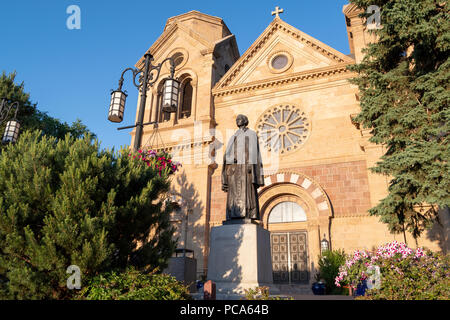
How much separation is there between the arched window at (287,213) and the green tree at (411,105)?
6.19 metres

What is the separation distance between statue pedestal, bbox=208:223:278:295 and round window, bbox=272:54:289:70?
15.1 meters

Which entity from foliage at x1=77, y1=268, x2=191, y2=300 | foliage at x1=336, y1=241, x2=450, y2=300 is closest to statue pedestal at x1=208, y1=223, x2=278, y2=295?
foliage at x1=77, y1=268, x2=191, y2=300

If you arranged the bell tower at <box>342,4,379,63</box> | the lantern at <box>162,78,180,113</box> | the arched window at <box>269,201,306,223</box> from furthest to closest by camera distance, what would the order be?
the bell tower at <box>342,4,379,63</box> → the arched window at <box>269,201,306,223</box> → the lantern at <box>162,78,180,113</box>

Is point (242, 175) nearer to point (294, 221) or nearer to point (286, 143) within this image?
point (294, 221)

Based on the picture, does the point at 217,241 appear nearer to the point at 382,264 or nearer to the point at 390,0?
the point at 382,264

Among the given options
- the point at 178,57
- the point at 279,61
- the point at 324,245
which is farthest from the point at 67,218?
the point at 178,57

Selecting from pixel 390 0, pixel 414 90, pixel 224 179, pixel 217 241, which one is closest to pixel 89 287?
pixel 217 241

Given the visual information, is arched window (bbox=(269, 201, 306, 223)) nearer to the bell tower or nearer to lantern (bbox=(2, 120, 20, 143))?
the bell tower

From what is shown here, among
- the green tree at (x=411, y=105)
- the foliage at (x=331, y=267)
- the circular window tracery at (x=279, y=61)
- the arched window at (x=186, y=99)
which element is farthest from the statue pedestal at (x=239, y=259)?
the arched window at (x=186, y=99)

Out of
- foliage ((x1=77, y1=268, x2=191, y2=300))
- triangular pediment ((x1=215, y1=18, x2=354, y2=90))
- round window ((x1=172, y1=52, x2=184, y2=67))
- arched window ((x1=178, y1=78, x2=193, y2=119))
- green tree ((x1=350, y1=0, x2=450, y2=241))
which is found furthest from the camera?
round window ((x1=172, y1=52, x2=184, y2=67))

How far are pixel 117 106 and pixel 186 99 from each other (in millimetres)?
14796

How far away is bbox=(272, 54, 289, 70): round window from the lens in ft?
68.2

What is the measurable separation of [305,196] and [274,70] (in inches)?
336

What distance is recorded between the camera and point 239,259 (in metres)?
7.61
